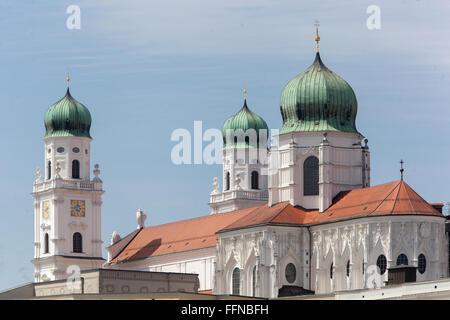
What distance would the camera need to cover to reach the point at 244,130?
173 metres

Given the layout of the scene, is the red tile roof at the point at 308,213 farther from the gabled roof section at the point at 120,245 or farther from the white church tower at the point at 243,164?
the white church tower at the point at 243,164

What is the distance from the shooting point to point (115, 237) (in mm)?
167000

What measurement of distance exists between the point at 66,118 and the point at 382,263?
4951 cm

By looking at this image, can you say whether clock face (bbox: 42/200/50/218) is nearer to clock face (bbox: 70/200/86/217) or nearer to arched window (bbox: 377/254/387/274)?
clock face (bbox: 70/200/86/217)

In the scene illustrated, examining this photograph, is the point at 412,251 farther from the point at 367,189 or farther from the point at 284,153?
the point at 284,153

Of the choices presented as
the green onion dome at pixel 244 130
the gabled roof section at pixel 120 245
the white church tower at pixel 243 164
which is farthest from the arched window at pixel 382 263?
the green onion dome at pixel 244 130

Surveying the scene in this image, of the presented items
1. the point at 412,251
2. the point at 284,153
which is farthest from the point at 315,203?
the point at 412,251

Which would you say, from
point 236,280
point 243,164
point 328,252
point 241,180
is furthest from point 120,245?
point 328,252

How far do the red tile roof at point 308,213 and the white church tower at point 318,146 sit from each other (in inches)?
51.1

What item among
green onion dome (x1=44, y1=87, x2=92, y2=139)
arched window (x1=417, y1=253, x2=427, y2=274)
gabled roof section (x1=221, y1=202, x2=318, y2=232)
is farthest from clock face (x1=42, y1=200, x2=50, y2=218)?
arched window (x1=417, y1=253, x2=427, y2=274)

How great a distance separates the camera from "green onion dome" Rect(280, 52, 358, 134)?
426ft

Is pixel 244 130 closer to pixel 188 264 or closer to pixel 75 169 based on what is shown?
pixel 75 169

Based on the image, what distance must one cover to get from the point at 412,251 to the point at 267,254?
11.8 metres

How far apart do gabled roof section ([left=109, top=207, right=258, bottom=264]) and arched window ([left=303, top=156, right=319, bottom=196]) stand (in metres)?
12.4
